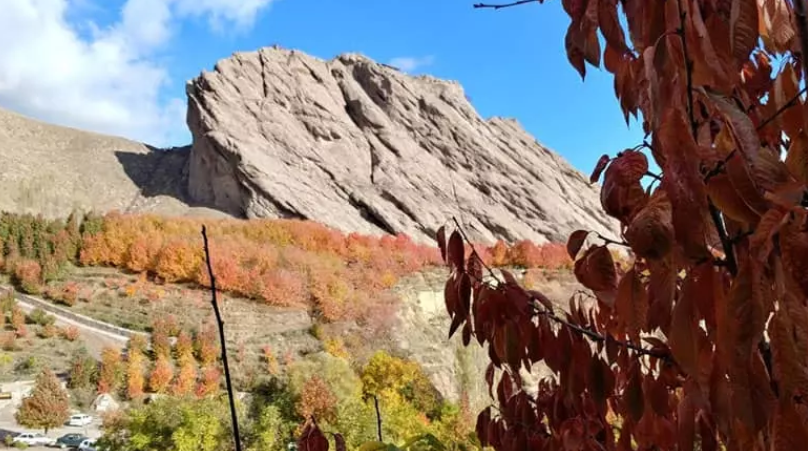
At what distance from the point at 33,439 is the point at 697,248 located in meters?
13.9

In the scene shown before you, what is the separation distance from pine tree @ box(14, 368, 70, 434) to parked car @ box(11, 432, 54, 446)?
604mm

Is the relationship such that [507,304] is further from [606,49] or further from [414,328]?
[414,328]

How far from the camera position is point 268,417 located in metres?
9.27

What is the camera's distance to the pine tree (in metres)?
12.1

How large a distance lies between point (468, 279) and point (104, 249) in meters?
23.8

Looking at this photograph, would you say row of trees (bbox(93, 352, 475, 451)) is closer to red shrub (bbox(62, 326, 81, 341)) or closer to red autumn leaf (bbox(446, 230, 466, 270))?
red autumn leaf (bbox(446, 230, 466, 270))

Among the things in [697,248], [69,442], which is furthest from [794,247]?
[69,442]

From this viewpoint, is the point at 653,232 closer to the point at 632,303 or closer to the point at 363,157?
the point at 632,303

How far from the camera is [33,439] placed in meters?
11.3

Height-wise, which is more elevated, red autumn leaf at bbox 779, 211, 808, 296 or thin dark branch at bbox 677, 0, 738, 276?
thin dark branch at bbox 677, 0, 738, 276

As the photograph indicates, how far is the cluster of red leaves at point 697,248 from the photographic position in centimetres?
37

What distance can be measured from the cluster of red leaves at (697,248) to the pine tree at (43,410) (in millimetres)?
14021

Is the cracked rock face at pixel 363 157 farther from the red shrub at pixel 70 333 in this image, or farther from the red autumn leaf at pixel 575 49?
the red autumn leaf at pixel 575 49

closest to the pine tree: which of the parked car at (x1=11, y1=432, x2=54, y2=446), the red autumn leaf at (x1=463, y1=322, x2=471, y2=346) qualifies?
the parked car at (x1=11, y1=432, x2=54, y2=446)
